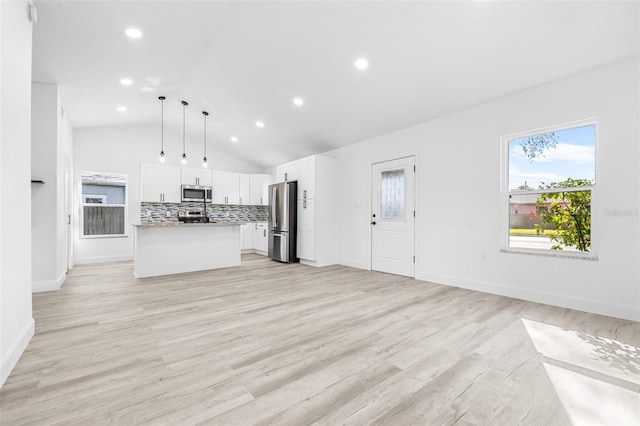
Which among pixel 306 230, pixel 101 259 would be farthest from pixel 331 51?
pixel 101 259

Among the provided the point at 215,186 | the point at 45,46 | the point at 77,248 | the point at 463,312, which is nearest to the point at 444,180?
the point at 463,312

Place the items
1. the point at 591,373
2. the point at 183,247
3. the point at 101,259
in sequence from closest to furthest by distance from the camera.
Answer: the point at 591,373 → the point at 183,247 → the point at 101,259

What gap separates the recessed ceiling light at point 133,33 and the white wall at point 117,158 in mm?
4236

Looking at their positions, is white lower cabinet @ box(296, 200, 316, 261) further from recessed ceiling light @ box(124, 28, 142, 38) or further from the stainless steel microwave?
recessed ceiling light @ box(124, 28, 142, 38)

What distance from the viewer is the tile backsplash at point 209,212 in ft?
23.0

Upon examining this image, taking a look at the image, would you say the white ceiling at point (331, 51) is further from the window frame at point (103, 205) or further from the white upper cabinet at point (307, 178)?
the window frame at point (103, 205)

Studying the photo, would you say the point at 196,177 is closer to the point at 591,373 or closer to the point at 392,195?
the point at 392,195

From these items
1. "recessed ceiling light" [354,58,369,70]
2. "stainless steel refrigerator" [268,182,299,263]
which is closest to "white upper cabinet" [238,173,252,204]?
"stainless steel refrigerator" [268,182,299,263]

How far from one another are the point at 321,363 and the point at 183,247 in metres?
4.06

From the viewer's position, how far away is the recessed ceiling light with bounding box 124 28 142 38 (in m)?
3.06

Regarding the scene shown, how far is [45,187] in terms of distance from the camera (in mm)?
3928

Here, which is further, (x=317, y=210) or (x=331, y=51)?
(x=317, y=210)

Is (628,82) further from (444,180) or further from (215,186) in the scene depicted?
(215,186)

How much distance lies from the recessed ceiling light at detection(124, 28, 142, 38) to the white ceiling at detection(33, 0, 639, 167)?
0.16 ft
